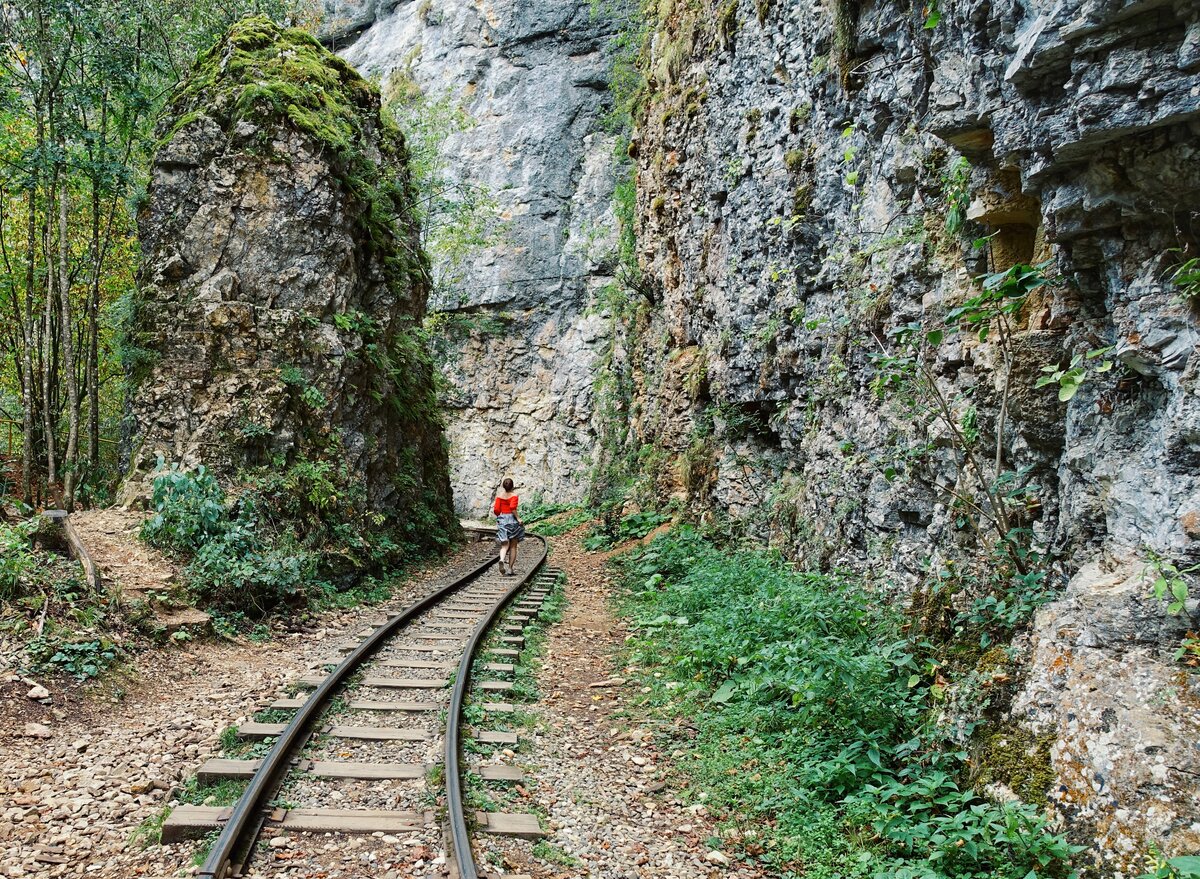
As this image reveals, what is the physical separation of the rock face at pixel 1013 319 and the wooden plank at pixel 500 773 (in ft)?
10.8

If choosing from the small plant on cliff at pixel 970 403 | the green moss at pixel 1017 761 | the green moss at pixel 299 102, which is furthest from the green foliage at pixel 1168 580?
the green moss at pixel 299 102

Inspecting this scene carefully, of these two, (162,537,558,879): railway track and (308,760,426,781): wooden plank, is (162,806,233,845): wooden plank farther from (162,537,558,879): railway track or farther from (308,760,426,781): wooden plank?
(308,760,426,781): wooden plank

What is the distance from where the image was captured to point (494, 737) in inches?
219

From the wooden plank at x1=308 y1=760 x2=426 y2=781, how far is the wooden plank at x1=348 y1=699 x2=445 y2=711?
1.03m

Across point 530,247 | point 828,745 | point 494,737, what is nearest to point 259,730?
point 494,737

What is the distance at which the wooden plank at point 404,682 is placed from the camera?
655 centimetres

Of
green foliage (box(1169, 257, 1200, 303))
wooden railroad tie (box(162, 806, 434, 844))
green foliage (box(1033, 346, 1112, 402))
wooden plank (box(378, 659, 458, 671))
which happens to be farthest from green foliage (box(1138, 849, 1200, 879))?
wooden plank (box(378, 659, 458, 671))

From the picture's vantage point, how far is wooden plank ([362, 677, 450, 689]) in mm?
6547

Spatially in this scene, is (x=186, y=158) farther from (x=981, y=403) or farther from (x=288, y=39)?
(x=981, y=403)

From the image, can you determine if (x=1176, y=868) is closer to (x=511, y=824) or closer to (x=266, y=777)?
(x=511, y=824)

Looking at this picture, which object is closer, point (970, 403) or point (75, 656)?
point (970, 403)

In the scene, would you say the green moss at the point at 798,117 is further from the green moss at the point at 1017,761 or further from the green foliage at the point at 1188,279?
the green moss at the point at 1017,761

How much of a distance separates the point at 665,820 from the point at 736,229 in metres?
10.0

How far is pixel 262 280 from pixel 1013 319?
10.4 meters
